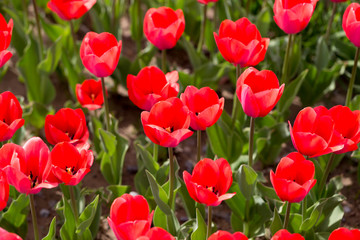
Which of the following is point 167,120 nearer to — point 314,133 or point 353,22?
point 314,133

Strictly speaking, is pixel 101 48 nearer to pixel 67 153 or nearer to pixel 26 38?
pixel 67 153

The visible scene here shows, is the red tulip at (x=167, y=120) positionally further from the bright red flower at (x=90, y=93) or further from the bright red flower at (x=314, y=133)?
the bright red flower at (x=90, y=93)

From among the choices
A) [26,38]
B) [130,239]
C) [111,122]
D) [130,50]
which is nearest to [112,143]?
[111,122]

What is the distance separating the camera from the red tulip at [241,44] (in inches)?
86.8

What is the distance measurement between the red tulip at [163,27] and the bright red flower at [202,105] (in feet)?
1.54

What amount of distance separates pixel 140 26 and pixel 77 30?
537 mm

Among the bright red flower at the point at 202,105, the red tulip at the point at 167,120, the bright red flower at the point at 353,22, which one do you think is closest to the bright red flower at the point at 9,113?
the red tulip at the point at 167,120

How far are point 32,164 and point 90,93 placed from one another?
2.34ft

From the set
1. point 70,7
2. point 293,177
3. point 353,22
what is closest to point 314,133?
point 293,177

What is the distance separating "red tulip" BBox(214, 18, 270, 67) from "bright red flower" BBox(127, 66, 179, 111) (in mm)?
218

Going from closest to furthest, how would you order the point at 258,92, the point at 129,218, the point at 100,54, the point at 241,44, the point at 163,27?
the point at 129,218 < the point at 258,92 < the point at 241,44 < the point at 100,54 < the point at 163,27

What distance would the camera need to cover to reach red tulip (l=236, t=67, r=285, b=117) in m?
1.94

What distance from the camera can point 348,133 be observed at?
6.72 ft

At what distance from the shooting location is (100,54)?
2309 millimetres
